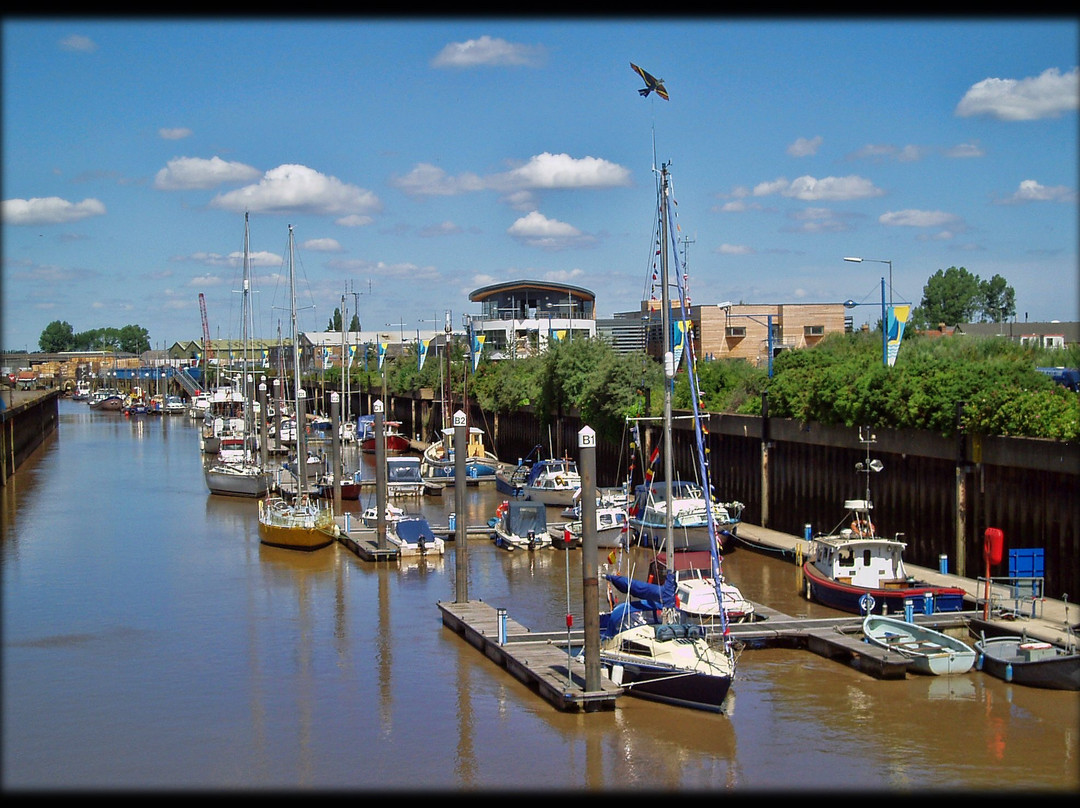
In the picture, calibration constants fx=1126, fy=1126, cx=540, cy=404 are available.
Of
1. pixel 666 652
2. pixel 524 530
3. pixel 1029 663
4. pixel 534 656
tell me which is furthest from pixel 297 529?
pixel 1029 663

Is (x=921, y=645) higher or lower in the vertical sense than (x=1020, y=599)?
lower

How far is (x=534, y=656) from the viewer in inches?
1019

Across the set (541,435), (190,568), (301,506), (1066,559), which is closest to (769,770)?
(1066,559)

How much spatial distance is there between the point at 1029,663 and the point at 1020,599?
171 inches

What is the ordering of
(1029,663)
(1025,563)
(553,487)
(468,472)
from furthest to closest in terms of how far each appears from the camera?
(468,472), (553,487), (1025,563), (1029,663)

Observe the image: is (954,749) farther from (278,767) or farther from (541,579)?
(541,579)

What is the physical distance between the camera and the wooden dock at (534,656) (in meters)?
22.6

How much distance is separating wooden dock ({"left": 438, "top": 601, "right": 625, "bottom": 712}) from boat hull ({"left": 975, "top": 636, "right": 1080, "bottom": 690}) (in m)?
8.63

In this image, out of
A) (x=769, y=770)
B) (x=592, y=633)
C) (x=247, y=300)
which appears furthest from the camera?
(x=247, y=300)

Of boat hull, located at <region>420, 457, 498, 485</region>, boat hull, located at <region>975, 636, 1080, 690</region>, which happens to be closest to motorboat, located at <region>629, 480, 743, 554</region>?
boat hull, located at <region>975, 636, 1080, 690</region>

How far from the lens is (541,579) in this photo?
3894 cm

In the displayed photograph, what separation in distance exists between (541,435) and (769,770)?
52.5 meters

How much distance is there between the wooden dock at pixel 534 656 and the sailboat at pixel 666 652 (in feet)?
1.97

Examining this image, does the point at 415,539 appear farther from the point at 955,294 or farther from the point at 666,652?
the point at 955,294
